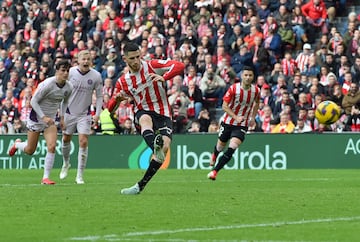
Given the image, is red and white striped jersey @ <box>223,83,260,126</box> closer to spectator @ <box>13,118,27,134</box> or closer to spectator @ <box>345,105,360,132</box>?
spectator @ <box>345,105,360,132</box>

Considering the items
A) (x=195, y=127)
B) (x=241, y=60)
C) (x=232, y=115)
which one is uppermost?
(x=241, y=60)

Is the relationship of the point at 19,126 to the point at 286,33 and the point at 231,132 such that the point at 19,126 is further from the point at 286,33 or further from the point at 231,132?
the point at 231,132

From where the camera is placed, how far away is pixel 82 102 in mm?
Answer: 18906

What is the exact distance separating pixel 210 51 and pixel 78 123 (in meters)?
11.4

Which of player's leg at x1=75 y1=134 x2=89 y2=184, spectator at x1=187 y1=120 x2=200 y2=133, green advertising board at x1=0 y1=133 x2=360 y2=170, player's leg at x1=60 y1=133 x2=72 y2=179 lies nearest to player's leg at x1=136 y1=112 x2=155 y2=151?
player's leg at x1=75 y1=134 x2=89 y2=184

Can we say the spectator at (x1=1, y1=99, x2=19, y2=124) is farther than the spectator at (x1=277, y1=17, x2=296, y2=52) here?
Yes

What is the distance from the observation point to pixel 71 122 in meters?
19.0

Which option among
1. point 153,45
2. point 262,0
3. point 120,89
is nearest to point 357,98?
point 262,0

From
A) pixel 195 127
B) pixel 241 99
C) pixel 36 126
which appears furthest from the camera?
pixel 195 127

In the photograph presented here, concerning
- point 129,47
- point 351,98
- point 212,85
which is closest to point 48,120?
point 129,47

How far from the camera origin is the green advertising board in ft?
84.9

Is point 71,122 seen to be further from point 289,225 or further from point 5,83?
point 5,83

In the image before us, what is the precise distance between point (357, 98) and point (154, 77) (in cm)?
1186

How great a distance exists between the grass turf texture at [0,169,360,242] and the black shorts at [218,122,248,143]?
1.87 meters
